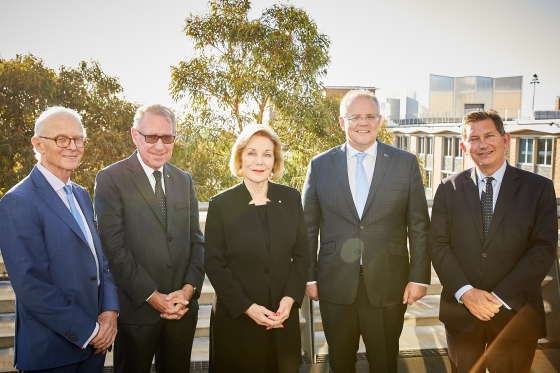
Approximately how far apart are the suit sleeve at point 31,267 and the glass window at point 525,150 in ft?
89.0

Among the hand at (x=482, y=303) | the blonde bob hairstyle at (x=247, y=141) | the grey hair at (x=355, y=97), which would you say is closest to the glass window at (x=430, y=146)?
the grey hair at (x=355, y=97)

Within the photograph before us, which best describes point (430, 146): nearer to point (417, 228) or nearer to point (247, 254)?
point (417, 228)

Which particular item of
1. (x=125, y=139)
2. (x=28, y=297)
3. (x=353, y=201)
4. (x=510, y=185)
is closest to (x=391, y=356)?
(x=353, y=201)

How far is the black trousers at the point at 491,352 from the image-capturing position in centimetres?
239

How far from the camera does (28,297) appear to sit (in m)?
1.79

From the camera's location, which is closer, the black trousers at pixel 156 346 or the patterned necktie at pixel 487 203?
the black trousers at pixel 156 346

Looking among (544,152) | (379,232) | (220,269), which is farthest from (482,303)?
(544,152)

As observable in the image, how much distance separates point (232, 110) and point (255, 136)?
844 cm

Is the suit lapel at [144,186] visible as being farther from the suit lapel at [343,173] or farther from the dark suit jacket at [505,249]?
the dark suit jacket at [505,249]

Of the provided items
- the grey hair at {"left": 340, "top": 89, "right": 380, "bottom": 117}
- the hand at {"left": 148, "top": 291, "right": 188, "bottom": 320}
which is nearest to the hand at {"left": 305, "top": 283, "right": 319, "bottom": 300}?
the hand at {"left": 148, "top": 291, "right": 188, "bottom": 320}

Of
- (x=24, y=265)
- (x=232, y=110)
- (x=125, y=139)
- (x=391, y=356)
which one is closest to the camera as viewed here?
(x=24, y=265)

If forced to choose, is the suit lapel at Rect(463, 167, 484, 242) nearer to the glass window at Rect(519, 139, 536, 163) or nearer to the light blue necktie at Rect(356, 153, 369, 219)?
the light blue necktie at Rect(356, 153, 369, 219)

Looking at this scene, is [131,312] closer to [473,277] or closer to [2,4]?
[473,277]

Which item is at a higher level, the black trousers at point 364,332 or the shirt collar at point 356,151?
the shirt collar at point 356,151
